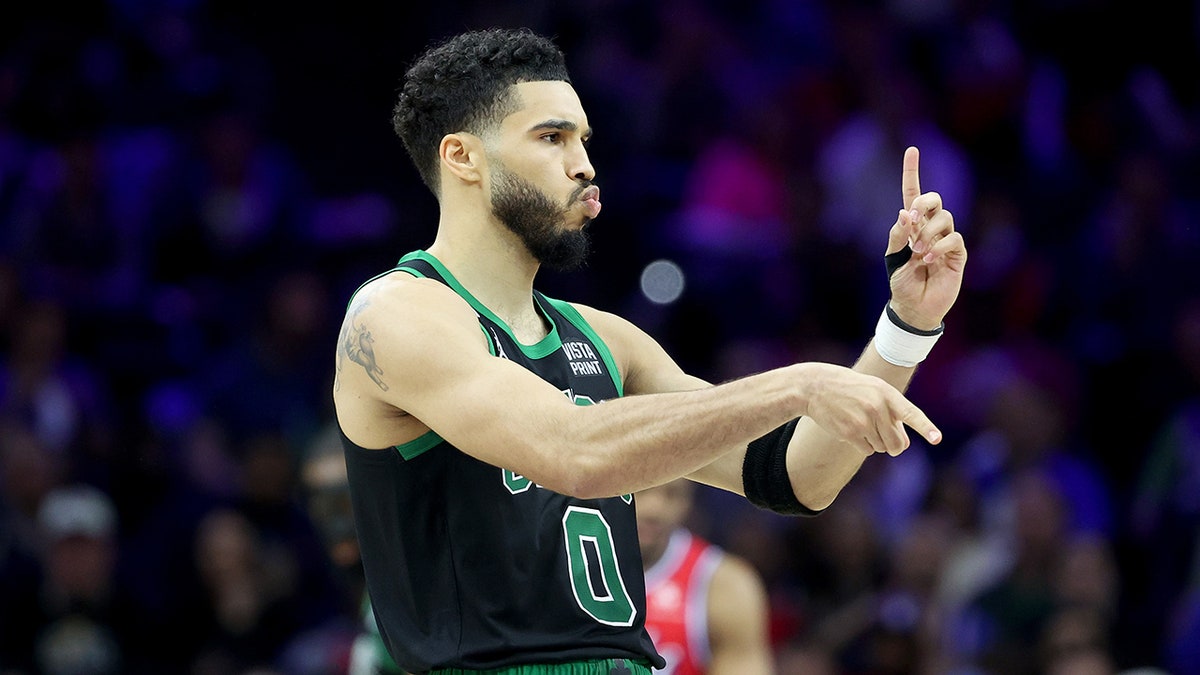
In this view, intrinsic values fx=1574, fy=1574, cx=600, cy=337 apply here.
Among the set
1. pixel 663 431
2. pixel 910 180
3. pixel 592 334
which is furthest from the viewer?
pixel 592 334

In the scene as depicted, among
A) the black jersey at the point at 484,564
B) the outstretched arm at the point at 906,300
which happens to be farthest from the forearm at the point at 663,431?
the outstretched arm at the point at 906,300

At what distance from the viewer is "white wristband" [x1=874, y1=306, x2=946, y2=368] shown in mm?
4176

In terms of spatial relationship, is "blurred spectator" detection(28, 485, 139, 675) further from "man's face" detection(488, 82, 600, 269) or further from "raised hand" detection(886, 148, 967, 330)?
"raised hand" detection(886, 148, 967, 330)

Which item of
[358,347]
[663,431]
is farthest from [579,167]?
[663,431]

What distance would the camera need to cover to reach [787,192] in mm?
11141

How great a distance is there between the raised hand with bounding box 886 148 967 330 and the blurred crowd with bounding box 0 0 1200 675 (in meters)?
4.51

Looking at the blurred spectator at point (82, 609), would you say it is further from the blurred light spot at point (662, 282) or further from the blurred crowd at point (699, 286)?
the blurred light spot at point (662, 282)

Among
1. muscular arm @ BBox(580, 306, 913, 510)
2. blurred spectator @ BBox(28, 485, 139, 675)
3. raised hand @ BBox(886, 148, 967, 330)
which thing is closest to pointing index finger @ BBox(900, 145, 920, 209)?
raised hand @ BBox(886, 148, 967, 330)

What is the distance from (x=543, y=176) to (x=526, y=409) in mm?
847

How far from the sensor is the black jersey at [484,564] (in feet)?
12.8

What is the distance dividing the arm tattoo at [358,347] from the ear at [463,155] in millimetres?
515

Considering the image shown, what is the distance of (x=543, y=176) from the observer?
4234 mm

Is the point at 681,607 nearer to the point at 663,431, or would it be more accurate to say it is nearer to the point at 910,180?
the point at 910,180

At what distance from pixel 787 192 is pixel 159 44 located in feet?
17.0
